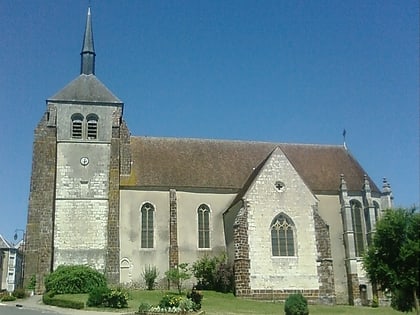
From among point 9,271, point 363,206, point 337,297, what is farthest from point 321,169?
point 9,271

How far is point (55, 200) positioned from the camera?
111ft

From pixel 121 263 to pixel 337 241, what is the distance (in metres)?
15.3

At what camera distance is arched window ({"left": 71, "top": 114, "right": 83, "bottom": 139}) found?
3578 centimetres

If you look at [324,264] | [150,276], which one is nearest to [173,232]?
[150,276]

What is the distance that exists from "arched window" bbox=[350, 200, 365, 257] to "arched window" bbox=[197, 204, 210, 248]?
10.6 meters

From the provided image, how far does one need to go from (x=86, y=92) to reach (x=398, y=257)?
86.6 ft

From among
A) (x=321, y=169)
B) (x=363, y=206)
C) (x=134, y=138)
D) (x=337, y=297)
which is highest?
(x=134, y=138)

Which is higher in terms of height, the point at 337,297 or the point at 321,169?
the point at 321,169

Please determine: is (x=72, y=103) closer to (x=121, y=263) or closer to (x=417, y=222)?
(x=121, y=263)

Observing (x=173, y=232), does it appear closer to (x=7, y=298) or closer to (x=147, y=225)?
(x=147, y=225)

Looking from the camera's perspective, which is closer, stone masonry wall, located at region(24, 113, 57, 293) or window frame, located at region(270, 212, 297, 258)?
window frame, located at region(270, 212, 297, 258)

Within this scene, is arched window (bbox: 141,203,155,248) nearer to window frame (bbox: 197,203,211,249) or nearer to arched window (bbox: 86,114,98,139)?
window frame (bbox: 197,203,211,249)

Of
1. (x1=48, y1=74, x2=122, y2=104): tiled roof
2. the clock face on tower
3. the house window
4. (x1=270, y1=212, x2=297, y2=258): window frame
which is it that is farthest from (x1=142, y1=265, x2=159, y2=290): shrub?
(x1=48, y1=74, x2=122, y2=104): tiled roof

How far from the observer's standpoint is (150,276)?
3275 cm
